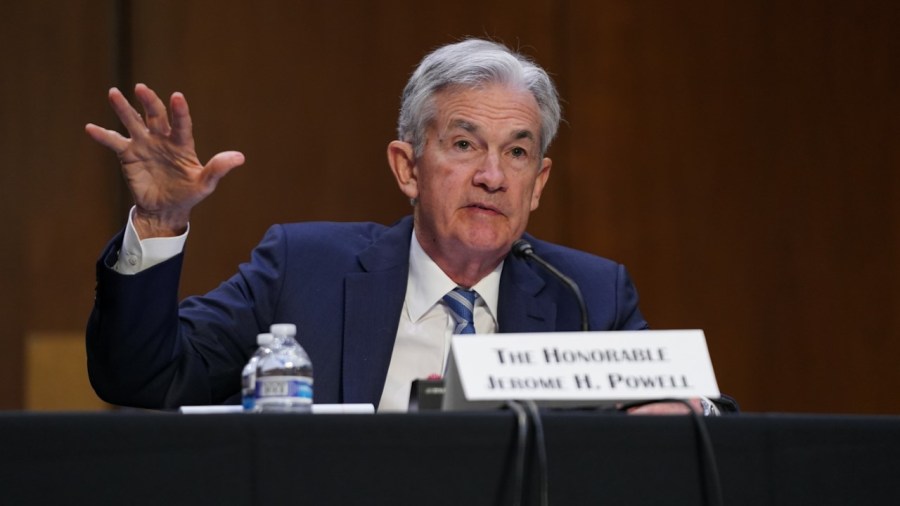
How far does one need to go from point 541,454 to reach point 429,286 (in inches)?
45.7

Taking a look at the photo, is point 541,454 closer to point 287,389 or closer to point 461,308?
point 287,389

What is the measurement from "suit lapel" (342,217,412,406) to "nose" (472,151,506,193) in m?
0.22

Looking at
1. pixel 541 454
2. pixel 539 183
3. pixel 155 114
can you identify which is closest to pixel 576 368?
pixel 541 454

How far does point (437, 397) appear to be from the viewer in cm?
146

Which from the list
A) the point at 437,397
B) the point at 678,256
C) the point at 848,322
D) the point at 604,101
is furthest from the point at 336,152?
the point at 437,397

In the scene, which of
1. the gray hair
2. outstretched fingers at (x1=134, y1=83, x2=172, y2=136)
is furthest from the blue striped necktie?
outstretched fingers at (x1=134, y1=83, x2=172, y2=136)

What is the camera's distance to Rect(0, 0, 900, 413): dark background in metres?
3.41

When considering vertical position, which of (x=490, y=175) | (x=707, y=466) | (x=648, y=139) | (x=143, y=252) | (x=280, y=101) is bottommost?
(x=707, y=466)

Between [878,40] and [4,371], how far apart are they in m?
2.87

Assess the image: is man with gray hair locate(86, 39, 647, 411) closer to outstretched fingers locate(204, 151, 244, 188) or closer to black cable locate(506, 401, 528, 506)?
outstretched fingers locate(204, 151, 244, 188)

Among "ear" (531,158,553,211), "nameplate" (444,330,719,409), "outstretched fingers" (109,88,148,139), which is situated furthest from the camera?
"ear" (531,158,553,211)

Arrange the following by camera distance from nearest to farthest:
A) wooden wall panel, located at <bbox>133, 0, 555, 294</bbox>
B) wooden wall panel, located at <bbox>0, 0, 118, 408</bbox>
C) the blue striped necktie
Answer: the blue striped necktie, wooden wall panel, located at <bbox>0, 0, 118, 408</bbox>, wooden wall panel, located at <bbox>133, 0, 555, 294</bbox>

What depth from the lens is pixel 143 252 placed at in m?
1.85

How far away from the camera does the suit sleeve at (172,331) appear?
188cm
